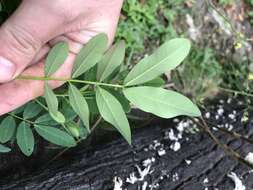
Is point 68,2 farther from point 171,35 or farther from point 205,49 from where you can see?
point 205,49

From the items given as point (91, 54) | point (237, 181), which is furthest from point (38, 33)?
point (237, 181)

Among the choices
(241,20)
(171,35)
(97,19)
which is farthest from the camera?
(241,20)

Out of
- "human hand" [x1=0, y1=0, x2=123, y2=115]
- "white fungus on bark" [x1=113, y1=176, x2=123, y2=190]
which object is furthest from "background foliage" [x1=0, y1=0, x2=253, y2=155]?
"human hand" [x1=0, y1=0, x2=123, y2=115]

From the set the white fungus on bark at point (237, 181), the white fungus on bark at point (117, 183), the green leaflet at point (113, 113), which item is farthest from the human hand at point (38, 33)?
the white fungus on bark at point (237, 181)

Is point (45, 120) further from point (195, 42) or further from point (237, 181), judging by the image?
point (195, 42)

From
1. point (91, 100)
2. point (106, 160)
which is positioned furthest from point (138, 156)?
point (91, 100)

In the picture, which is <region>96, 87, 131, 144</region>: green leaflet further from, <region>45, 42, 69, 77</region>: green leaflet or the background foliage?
the background foliage
